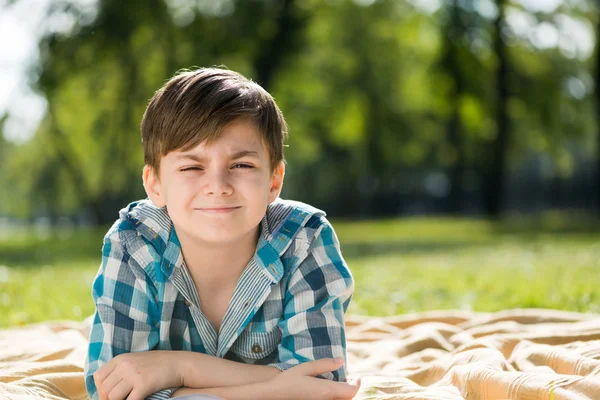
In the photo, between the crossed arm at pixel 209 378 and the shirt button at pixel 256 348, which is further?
the shirt button at pixel 256 348

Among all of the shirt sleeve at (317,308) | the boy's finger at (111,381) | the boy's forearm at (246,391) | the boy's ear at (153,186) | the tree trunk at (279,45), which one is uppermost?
the tree trunk at (279,45)

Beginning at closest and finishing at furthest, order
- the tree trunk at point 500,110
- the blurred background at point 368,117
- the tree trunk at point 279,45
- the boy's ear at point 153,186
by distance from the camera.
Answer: the boy's ear at point 153,186 < the blurred background at point 368,117 < the tree trunk at point 279,45 < the tree trunk at point 500,110

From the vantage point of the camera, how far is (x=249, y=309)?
235 centimetres

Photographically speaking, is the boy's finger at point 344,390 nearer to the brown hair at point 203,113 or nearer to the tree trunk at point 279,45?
the brown hair at point 203,113

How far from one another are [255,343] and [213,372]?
27 cm

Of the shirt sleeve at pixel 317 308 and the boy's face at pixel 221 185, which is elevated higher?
the boy's face at pixel 221 185

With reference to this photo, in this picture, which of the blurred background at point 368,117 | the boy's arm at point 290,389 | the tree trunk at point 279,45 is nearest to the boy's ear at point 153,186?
the boy's arm at point 290,389

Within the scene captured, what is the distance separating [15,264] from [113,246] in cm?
813

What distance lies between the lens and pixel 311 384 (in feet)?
7.12

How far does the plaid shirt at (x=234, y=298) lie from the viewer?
232 centimetres

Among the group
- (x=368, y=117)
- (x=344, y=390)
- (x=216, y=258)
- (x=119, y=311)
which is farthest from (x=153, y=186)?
(x=368, y=117)

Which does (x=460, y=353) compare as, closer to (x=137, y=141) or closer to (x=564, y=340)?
(x=564, y=340)

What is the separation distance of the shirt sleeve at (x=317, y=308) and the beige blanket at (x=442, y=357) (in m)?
0.27

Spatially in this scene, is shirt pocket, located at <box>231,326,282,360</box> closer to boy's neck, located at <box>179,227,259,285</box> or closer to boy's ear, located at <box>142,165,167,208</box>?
boy's neck, located at <box>179,227,259,285</box>
